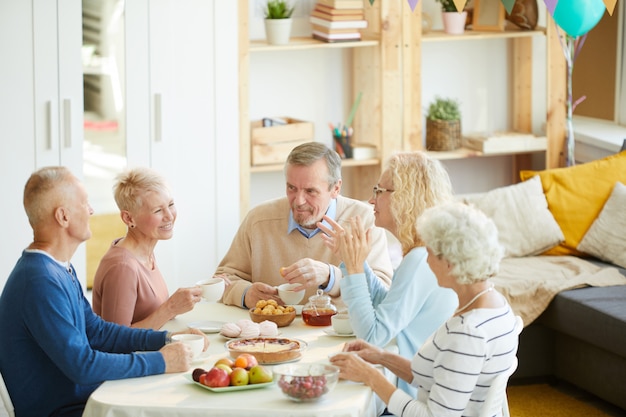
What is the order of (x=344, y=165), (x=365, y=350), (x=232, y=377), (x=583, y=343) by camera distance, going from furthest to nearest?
(x=344, y=165) < (x=583, y=343) < (x=365, y=350) < (x=232, y=377)

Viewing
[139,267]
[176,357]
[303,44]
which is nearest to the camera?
[176,357]

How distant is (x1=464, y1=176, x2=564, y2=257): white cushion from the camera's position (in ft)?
15.5

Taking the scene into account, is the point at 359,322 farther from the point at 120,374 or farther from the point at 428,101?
the point at 428,101

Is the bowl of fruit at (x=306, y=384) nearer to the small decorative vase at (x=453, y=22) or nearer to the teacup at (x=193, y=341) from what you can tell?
the teacup at (x=193, y=341)

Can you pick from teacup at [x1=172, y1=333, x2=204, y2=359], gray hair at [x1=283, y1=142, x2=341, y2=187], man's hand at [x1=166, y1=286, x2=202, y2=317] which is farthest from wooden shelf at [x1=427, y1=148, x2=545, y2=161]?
teacup at [x1=172, y1=333, x2=204, y2=359]

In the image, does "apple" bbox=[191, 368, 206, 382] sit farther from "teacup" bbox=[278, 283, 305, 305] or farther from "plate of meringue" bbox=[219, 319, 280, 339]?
"teacup" bbox=[278, 283, 305, 305]

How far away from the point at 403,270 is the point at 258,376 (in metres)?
0.57

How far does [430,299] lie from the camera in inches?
107

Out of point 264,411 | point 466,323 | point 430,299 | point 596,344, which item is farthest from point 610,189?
point 264,411

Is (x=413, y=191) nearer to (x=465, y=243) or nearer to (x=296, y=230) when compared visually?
(x=465, y=243)

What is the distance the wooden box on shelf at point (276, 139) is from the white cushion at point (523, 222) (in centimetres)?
86

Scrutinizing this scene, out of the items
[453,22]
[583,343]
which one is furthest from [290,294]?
[453,22]

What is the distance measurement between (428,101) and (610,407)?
2.05 m

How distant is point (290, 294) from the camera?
295 cm
